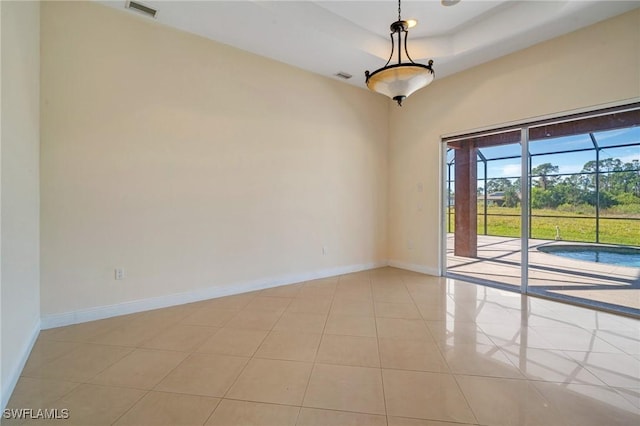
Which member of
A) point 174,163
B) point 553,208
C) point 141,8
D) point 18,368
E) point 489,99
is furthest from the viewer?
point 489,99

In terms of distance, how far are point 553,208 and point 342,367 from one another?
11.7ft

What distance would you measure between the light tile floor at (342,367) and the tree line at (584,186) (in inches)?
52.1

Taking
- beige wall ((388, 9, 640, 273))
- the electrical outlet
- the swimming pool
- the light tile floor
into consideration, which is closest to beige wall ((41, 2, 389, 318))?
the electrical outlet

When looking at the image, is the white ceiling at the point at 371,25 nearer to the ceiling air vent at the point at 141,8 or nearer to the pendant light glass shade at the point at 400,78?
the ceiling air vent at the point at 141,8

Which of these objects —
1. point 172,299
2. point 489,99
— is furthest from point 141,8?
point 489,99

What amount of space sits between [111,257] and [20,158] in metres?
1.27

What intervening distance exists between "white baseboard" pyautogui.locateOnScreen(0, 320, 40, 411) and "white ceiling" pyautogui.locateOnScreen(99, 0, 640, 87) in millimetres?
3294

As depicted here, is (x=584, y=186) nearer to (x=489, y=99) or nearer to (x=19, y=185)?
(x=489, y=99)

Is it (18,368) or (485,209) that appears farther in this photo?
→ (485,209)

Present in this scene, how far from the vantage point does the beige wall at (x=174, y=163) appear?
9.06ft

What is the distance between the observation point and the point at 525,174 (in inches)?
151

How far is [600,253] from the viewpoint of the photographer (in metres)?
3.42

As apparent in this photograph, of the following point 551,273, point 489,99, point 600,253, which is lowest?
point 551,273

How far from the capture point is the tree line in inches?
122
